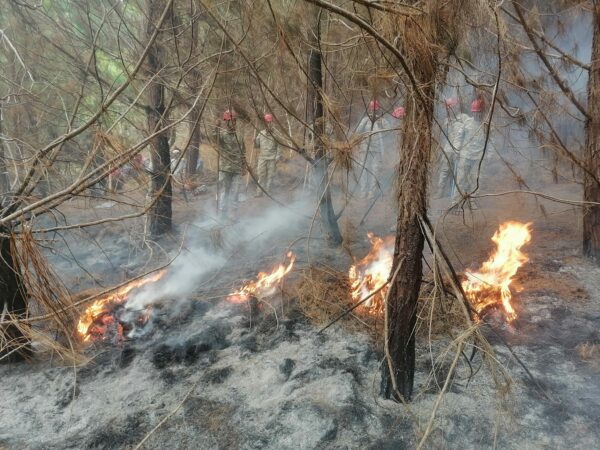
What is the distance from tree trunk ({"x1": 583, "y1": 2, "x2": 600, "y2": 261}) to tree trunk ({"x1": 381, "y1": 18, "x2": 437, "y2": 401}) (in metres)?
3.68

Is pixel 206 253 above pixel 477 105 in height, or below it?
below

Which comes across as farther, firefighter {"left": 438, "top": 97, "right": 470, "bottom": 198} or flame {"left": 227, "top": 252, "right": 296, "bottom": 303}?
firefighter {"left": 438, "top": 97, "right": 470, "bottom": 198}

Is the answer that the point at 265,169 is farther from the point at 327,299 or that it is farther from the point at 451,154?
the point at 327,299

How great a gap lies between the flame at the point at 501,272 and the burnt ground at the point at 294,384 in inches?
9.1

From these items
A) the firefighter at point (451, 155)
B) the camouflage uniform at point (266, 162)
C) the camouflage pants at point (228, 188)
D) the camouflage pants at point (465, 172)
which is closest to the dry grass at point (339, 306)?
the firefighter at point (451, 155)

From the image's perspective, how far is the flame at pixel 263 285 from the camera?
5.70m

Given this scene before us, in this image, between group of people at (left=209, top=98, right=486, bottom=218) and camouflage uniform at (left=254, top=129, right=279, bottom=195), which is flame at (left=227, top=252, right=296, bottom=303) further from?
camouflage uniform at (left=254, top=129, right=279, bottom=195)

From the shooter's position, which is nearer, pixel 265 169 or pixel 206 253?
pixel 206 253

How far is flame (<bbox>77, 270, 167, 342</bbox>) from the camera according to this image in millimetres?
5004

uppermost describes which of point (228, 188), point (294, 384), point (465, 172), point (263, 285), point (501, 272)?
point (228, 188)

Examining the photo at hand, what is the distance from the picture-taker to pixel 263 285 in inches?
233

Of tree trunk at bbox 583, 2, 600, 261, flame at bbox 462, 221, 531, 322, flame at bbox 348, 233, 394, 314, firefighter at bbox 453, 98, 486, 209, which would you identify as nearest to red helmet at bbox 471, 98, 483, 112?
tree trunk at bbox 583, 2, 600, 261

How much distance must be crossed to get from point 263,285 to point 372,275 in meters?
1.59

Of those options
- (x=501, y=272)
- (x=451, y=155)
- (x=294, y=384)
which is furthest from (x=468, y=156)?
(x=294, y=384)
